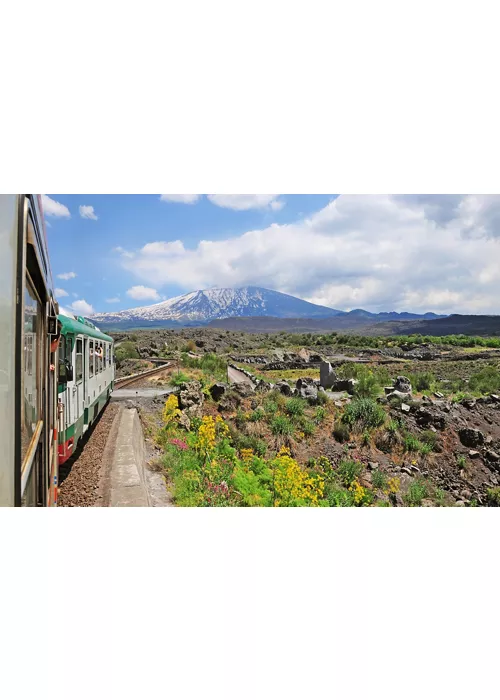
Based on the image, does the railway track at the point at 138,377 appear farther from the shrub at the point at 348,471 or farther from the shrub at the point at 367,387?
the shrub at the point at 348,471

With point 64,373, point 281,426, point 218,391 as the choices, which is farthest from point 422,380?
point 64,373

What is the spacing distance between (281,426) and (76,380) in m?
2.85

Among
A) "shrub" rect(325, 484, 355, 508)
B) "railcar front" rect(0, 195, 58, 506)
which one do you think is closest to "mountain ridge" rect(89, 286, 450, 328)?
"shrub" rect(325, 484, 355, 508)

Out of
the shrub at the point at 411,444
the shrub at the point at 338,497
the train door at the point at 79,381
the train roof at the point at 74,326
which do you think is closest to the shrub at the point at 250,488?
the shrub at the point at 338,497

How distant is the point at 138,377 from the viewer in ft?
23.6

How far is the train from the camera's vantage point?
50.3 inches

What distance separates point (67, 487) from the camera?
421cm

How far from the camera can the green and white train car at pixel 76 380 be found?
11.8 ft

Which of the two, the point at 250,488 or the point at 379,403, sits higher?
the point at 379,403

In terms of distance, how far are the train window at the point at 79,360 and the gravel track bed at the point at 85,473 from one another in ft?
3.23

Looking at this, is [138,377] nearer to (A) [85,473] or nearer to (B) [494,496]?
(A) [85,473]
